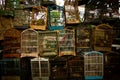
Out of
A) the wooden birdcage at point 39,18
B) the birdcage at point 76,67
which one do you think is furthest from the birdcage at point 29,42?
the birdcage at point 76,67

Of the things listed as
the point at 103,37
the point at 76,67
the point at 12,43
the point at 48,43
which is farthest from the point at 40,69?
the point at 103,37

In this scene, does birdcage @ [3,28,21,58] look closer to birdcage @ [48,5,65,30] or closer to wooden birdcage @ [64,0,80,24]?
birdcage @ [48,5,65,30]

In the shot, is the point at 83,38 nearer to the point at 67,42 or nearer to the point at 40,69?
the point at 67,42

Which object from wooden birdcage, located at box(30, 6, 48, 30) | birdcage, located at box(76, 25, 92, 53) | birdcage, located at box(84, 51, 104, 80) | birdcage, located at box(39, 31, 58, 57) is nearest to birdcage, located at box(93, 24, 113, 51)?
birdcage, located at box(76, 25, 92, 53)

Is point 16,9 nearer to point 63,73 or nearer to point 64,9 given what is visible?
point 64,9

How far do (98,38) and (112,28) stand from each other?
0.40m

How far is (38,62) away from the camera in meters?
5.42

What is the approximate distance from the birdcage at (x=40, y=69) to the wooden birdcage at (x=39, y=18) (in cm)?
86

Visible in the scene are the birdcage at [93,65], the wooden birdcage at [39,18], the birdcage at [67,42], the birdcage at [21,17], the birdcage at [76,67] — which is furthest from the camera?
the birdcage at [21,17]

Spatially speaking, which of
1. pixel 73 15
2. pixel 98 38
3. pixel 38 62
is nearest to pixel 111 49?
pixel 98 38

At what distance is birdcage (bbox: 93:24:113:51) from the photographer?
5633 millimetres

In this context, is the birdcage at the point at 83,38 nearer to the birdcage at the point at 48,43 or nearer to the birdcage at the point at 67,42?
the birdcage at the point at 67,42

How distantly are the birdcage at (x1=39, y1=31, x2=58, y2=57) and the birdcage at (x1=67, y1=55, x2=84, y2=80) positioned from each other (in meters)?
0.43

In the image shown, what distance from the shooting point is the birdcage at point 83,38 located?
5718 millimetres
